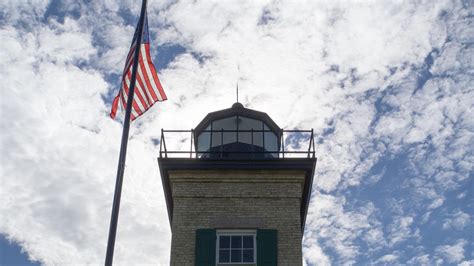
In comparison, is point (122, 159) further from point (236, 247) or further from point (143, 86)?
point (236, 247)

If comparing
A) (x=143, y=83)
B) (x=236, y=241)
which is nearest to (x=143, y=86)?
(x=143, y=83)

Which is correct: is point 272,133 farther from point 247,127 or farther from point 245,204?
point 245,204

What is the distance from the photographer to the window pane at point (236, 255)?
652 inches

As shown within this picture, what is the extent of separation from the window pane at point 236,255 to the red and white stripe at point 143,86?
474cm

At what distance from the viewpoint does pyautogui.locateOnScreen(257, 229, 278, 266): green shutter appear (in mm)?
16406

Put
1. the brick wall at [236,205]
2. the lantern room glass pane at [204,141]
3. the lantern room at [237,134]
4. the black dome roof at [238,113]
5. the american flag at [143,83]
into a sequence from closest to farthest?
the american flag at [143,83], the brick wall at [236,205], the lantern room at [237,134], the lantern room glass pane at [204,141], the black dome roof at [238,113]

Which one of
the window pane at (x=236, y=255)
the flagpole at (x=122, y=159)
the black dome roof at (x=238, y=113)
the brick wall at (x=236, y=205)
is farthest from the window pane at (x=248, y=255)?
the flagpole at (x=122, y=159)

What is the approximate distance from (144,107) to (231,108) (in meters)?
5.60

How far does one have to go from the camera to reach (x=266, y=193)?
698 inches

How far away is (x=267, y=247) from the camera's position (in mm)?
16609

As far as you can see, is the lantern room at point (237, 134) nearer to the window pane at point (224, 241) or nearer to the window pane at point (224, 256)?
the window pane at point (224, 241)

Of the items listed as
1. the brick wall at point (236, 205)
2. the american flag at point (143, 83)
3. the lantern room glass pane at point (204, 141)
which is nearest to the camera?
the american flag at point (143, 83)

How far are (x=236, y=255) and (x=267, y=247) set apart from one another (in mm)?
874

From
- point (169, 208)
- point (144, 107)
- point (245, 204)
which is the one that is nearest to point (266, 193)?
point (245, 204)
